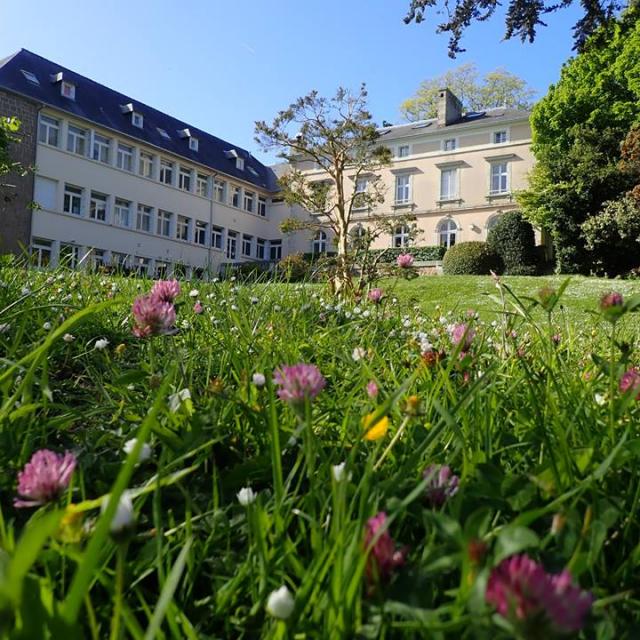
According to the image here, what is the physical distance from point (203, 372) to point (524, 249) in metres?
23.0

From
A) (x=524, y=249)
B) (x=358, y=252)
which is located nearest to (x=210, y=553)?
(x=358, y=252)

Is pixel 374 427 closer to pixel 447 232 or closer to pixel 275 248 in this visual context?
pixel 447 232

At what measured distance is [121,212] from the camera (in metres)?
26.1

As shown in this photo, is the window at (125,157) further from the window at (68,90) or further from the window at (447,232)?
the window at (447,232)

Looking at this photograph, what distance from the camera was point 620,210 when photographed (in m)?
19.1

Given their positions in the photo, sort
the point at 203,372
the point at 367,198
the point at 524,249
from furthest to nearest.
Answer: the point at 524,249
the point at 367,198
the point at 203,372

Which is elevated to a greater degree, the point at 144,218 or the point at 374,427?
the point at 144,218

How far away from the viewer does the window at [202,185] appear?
3027 cm

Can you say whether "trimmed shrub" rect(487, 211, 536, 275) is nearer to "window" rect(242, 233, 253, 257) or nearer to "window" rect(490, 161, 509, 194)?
"window" rect(490, 161, 509, 194)

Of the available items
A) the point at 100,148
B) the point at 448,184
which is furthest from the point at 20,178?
the point at 448,184

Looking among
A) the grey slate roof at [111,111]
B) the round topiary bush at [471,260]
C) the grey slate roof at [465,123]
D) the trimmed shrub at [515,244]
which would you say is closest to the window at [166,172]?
the grey slate roof at [111,111]

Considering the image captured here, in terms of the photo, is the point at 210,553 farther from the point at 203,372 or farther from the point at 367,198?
the point at 367,198

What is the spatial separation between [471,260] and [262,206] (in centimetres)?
1740

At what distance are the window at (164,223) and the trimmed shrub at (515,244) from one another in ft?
52.4
